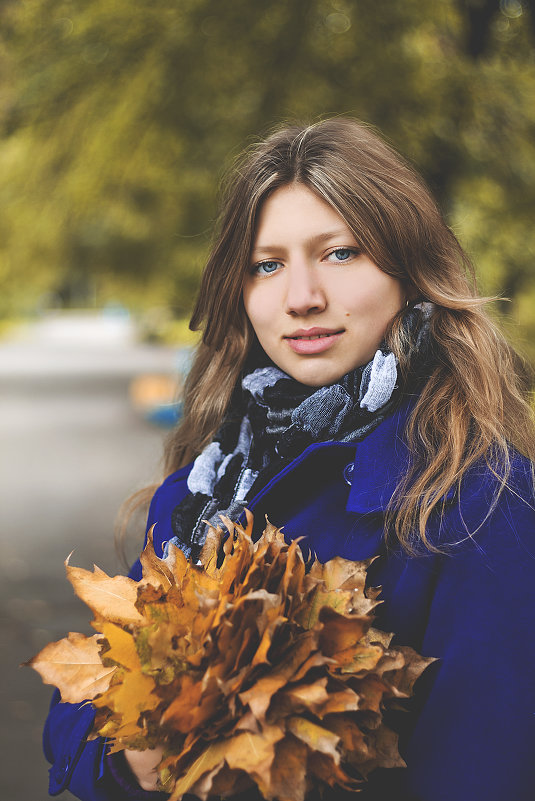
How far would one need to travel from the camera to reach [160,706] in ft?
3.96

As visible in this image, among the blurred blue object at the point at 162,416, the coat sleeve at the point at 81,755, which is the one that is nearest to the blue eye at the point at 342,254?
the coat sleeve at the point at 81,755

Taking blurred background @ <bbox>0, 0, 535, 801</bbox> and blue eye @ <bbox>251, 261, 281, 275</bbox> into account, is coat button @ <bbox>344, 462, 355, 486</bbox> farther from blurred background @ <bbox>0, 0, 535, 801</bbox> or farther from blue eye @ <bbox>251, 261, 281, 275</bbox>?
blurred background @ <bbox>0, 0, 535, 801</bbox>

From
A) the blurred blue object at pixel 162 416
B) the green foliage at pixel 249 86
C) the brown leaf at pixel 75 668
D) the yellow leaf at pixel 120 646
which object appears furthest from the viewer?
the blurred blue object at pixel 162 416

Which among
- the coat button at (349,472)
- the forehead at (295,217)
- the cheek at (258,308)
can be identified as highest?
the forehead at (295,217)

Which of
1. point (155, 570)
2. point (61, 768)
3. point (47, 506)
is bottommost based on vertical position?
point (47, 506)

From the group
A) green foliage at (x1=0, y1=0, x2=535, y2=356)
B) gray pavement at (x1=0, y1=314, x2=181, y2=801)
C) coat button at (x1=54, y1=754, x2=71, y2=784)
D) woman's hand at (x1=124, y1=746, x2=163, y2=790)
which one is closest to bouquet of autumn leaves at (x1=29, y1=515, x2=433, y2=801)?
woman's hand at (x1=124, y1=746, x2=163, y2=790)

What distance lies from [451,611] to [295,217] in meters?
0.84

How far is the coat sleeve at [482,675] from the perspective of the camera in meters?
1.33

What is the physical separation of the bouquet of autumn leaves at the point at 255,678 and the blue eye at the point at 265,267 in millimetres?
707

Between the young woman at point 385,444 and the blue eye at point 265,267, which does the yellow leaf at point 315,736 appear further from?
the blue eye at point 265,267

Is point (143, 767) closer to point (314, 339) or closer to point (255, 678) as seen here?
point (255, 678)

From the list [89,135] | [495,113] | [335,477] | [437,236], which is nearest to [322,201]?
[437,236]

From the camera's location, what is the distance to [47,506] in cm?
842

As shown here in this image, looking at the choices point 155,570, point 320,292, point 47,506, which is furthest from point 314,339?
point 47,506
